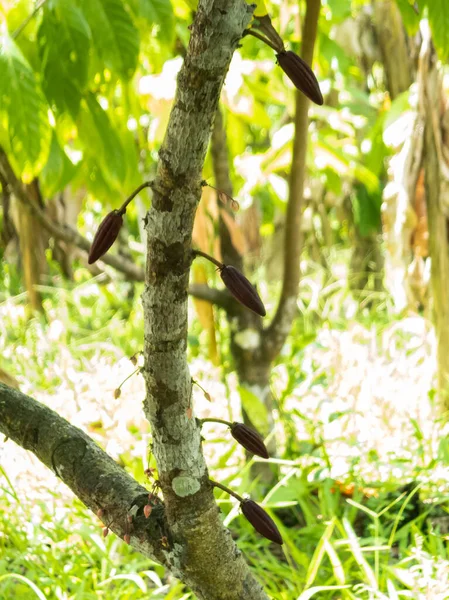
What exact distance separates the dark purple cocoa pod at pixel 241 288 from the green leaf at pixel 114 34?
0.49m

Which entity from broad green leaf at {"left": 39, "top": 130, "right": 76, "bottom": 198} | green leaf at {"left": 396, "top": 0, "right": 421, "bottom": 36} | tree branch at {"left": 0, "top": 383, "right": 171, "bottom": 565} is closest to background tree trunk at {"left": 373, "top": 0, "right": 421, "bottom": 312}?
green leaf at {"left": 396, "top": 0, "right": 421, "bottom": 36}

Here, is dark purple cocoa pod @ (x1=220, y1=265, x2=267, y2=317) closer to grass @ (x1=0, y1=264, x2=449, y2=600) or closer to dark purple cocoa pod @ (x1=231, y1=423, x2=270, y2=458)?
dark purple cocoa pod @ (x1=231, y1=423, x2=270, y2=458)

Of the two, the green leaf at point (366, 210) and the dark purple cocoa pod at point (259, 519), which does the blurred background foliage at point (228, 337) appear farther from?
the dark purple cocoa pod at point (259, 519)

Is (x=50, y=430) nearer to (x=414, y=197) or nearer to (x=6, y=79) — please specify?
(x=6, y=79)

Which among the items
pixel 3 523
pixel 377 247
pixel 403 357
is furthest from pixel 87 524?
pixel 377 247

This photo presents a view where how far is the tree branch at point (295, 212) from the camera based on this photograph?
4.50ft

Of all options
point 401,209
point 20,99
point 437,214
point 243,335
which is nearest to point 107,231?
point 20,99

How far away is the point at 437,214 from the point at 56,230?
40.9 inches

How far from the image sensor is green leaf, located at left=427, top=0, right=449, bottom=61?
0.98m

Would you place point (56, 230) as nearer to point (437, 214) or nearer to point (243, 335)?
point (243, 335)

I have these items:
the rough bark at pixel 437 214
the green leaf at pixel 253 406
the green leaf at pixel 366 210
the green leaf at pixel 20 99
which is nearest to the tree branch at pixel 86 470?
the green leaf at pixel 20 99

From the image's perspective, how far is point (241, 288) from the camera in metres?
0.69

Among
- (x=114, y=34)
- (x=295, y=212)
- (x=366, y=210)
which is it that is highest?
(x=366, y=210)

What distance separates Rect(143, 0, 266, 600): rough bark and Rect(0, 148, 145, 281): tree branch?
0.77 m
